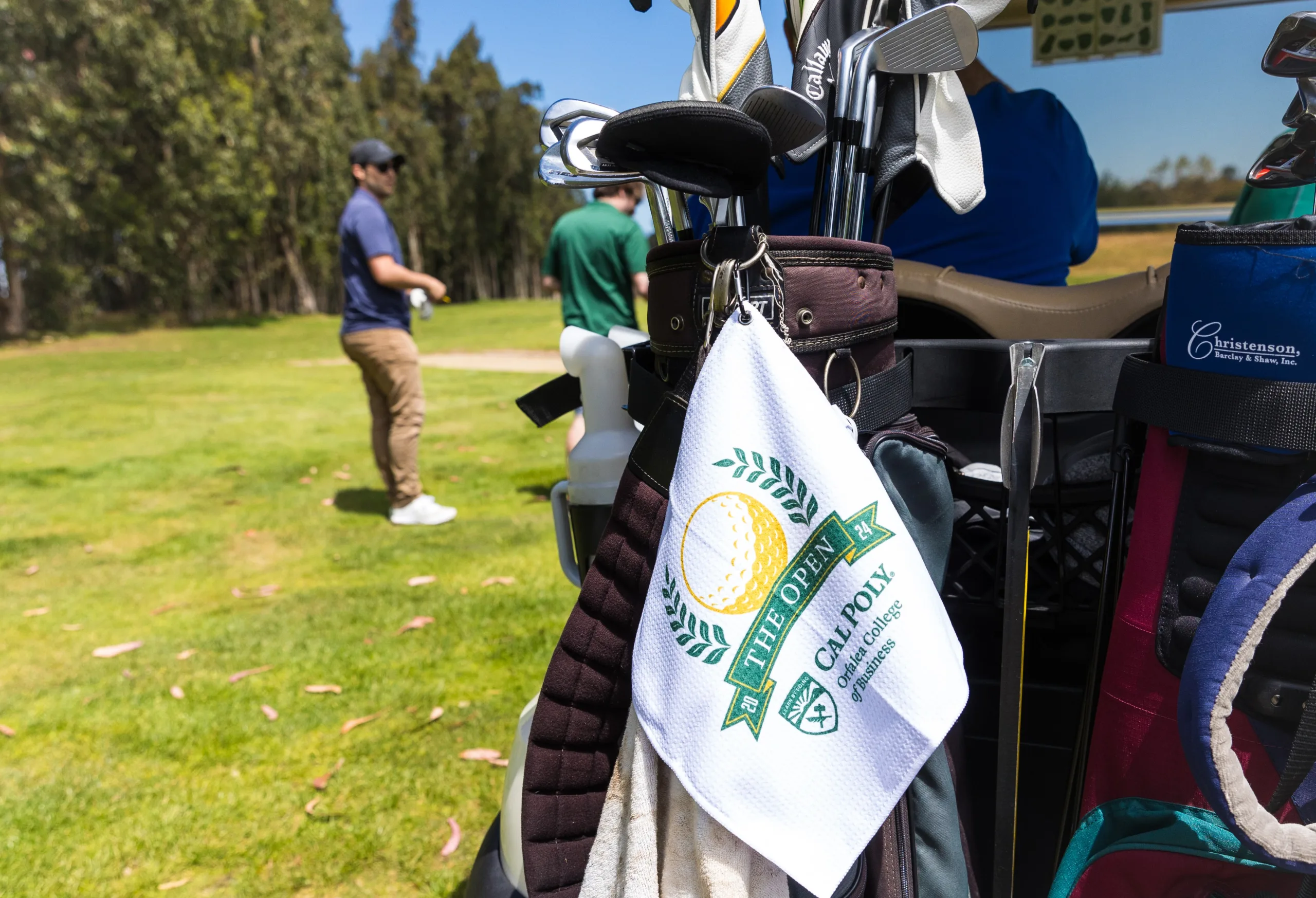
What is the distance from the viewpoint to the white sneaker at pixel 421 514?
5.07 m

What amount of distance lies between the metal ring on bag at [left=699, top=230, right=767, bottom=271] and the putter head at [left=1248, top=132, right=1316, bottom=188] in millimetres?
647

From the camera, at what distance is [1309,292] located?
0.80m

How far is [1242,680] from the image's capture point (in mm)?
799

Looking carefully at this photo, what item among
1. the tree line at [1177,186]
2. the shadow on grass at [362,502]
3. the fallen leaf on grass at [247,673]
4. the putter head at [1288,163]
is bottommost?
the shadow on grass at [362,502]

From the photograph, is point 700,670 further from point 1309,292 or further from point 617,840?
point 1309,292

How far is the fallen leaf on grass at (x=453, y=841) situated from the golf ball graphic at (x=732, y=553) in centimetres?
162

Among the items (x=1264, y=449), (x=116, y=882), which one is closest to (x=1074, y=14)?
(x=1264, y=449)

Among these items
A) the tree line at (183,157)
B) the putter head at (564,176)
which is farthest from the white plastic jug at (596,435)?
the tree line at (183,157)

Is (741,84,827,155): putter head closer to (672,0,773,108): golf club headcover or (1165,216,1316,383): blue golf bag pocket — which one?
(672,0,773,108): golf club headcover

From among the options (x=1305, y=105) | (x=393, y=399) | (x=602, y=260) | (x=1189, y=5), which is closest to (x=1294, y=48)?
(x=1305, y=105)

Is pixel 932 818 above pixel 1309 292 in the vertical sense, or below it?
below

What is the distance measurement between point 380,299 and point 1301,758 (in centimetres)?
449

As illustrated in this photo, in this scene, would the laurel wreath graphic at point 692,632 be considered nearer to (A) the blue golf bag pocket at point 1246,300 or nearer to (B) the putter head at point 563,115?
(A) the blue golf bag pocket at point 1246,300

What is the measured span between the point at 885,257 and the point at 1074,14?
142 cm
